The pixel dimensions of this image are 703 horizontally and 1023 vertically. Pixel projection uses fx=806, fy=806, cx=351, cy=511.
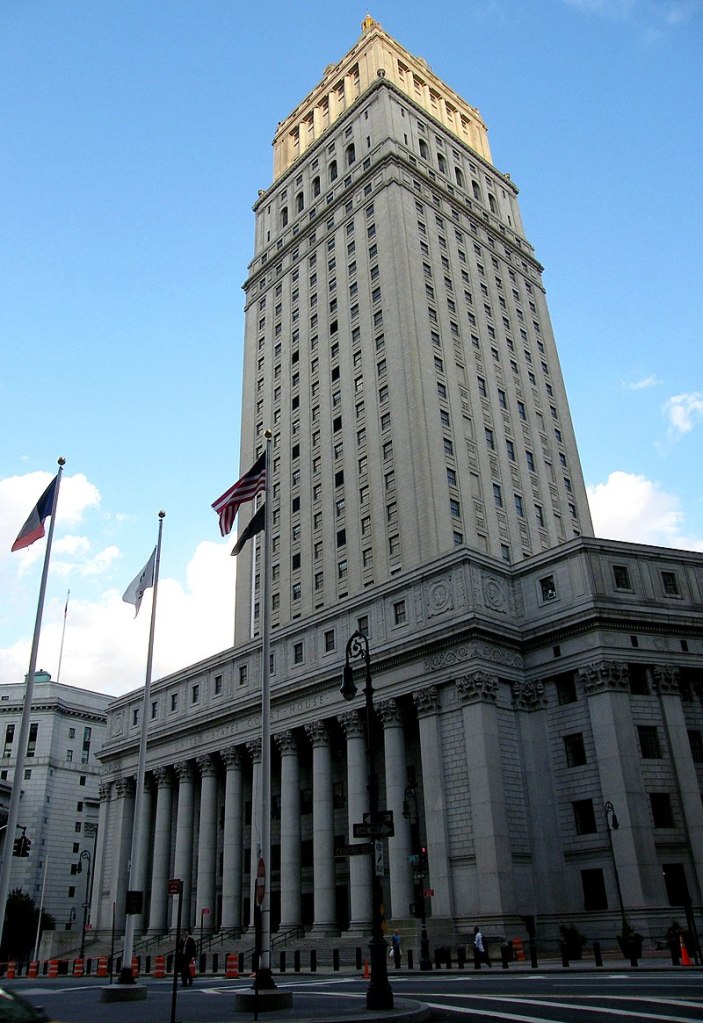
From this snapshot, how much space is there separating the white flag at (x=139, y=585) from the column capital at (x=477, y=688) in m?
21.1

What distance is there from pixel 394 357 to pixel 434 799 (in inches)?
1474

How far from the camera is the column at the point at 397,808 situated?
45812 mm

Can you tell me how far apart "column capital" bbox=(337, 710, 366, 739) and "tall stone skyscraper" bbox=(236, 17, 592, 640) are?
8745mm

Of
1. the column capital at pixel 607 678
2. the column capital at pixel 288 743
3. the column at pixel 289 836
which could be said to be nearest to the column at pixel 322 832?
the column at pixel 289 836

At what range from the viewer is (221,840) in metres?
64.2

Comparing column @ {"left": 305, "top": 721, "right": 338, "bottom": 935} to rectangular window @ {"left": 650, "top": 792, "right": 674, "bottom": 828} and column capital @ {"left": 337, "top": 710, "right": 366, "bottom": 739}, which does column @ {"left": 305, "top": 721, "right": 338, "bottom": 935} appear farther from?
rectangular window @ {"left": 650, "top": 792, "right": 674, "bottom": 828}

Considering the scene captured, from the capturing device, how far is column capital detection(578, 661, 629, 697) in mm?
44500

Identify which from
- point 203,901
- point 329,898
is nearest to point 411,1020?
point 329,898

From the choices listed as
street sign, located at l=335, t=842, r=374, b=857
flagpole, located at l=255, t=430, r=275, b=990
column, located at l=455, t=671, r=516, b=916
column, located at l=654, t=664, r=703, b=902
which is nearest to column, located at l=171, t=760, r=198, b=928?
column, located at l=455, t=671, r=516, b=916

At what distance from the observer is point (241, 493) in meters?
29.8

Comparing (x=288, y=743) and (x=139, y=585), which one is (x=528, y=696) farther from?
(x=139, y=585)

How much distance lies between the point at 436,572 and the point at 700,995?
34.0 m

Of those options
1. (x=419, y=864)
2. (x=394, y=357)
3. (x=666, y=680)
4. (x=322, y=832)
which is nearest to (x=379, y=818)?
(x=419, y=864)

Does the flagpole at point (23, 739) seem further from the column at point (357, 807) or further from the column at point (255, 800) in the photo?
the column at point (255, 800)
